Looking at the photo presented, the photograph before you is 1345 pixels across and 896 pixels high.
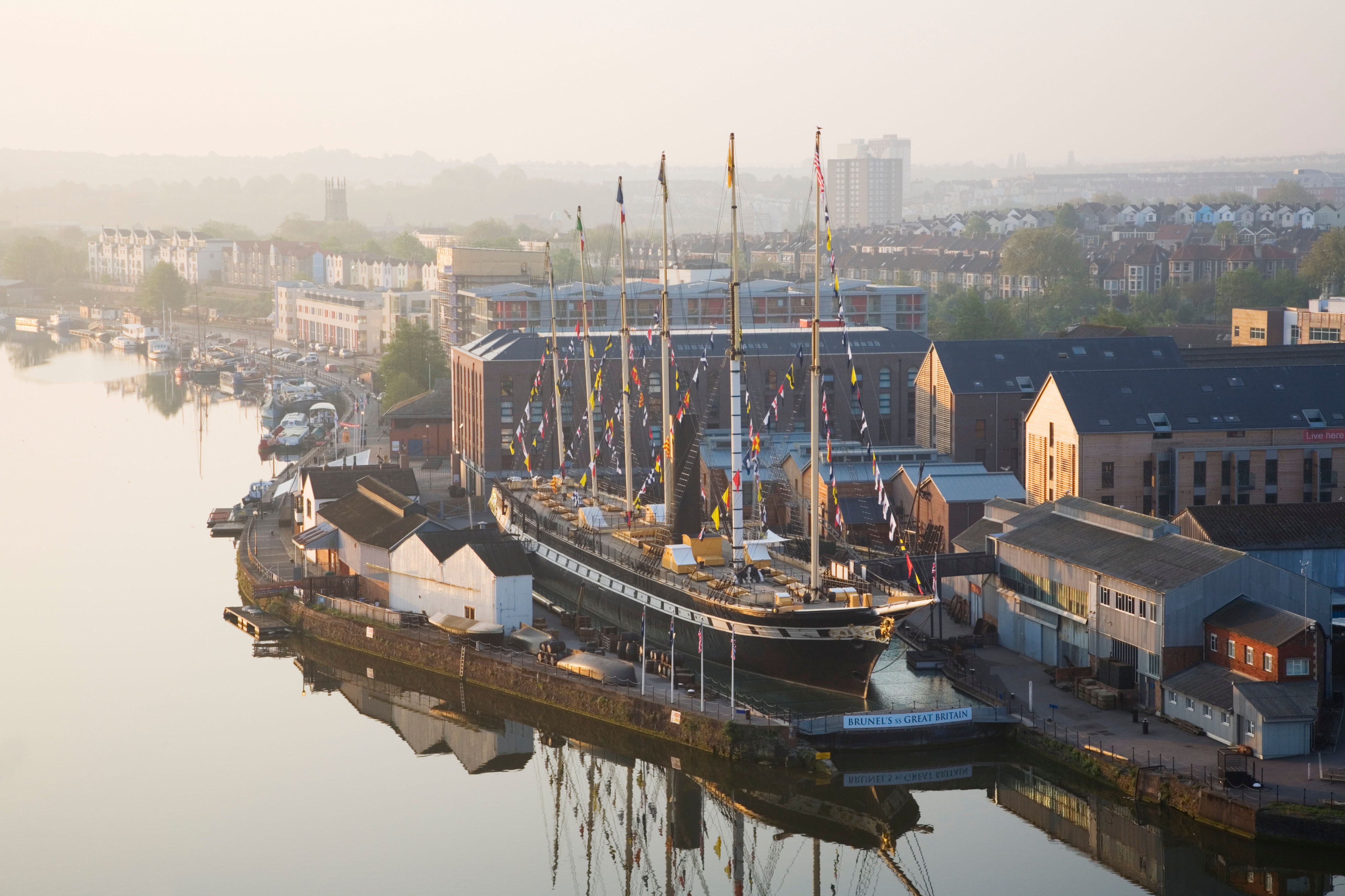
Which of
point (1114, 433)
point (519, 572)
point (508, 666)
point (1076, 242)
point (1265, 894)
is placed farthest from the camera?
point (1076, 242)

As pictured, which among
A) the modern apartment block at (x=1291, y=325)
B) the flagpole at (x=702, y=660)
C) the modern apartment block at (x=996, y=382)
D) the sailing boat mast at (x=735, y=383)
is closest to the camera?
the flagpole at (x=702, y=660)

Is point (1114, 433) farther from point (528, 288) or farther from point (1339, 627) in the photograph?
point (528, 288)

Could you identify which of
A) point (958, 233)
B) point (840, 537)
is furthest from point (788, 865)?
point (958, 233)

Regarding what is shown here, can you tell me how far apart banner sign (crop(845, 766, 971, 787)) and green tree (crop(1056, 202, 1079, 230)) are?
116630 mm

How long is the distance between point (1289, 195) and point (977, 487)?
155 m

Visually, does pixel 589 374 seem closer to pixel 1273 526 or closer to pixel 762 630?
pixel 762 630

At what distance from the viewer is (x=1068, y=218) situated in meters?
143

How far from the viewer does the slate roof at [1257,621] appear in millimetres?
24531

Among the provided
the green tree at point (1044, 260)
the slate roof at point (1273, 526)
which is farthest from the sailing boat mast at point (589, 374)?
the green tree at point (1044, 260)

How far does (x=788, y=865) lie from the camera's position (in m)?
23.6

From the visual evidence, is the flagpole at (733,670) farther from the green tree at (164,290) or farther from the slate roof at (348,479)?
the green tree at (164,290)

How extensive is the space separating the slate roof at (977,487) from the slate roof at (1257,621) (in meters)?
11.8

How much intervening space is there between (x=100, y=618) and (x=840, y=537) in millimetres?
17302

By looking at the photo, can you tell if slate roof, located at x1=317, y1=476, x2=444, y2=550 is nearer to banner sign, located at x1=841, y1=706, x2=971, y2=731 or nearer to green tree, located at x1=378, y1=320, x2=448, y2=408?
banner sign, located at x1=841, y1=706, x2=971, y2=731
